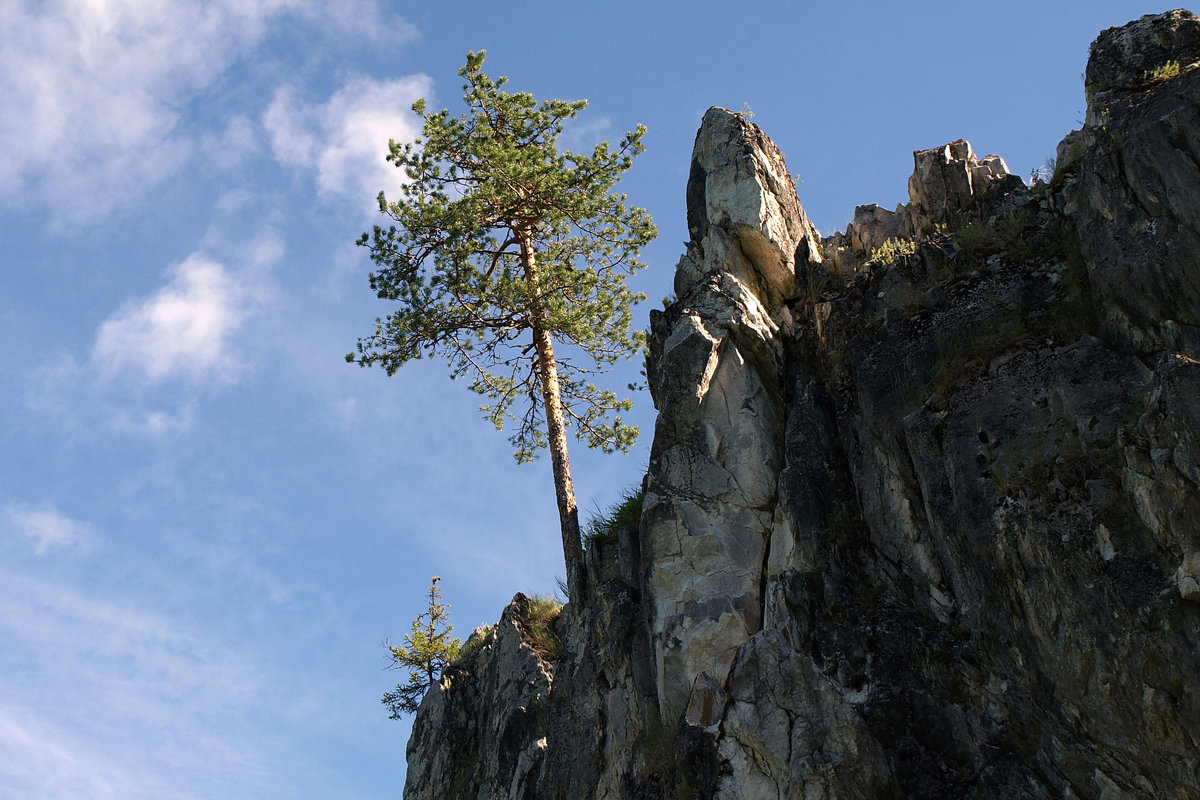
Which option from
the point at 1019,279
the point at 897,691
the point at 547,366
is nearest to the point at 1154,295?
the point at 1019,279

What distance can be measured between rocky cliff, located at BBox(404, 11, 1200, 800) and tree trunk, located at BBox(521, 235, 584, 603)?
1.01 m

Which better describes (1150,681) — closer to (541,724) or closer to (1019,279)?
(1019,279)

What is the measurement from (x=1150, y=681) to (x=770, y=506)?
6.28 m

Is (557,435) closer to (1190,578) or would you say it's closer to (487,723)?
(487,723)

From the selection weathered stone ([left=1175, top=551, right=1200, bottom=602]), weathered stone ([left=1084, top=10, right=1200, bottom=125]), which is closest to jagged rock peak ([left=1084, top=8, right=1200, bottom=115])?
weathered stone ([left=1084, top=10, right=1200, bottom=125])

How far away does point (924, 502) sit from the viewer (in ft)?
43.2

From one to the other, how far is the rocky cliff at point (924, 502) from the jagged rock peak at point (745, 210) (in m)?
0.05

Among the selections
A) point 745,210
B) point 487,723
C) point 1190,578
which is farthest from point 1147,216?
point 487,723

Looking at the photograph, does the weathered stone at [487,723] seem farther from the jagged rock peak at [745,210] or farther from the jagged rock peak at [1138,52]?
the jagged rock peak at [1138,52]

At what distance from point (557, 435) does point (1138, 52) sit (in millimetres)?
11793

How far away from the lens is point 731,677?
1315cm

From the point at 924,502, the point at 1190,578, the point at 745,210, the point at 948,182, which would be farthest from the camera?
the point at 745,210

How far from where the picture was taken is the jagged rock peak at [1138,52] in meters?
14.4

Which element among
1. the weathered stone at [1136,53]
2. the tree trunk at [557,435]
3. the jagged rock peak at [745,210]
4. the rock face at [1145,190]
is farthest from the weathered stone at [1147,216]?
the tree trunk at [557,435]
